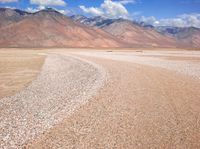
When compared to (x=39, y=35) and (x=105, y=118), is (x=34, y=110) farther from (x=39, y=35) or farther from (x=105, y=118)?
(x=39, y=35)

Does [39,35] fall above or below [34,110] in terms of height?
above

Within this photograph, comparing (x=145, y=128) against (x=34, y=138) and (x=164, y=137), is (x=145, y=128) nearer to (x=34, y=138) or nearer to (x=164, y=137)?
(x=164, y=137)

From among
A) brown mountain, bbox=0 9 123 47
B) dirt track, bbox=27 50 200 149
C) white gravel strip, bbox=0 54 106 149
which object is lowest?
white gravel strip, bbox=0 54 106 149

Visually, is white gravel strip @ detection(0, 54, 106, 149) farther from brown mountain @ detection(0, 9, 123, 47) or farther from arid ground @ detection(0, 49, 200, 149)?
brown mountain @ detection(0, 9, 123, 47)

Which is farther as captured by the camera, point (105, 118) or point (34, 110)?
point (34, 110)

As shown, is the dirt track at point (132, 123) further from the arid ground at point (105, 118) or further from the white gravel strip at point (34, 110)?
the white gravel strip at point (34, 110)

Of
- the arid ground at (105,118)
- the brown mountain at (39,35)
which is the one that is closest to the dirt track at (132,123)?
the arid ground at (105,118)

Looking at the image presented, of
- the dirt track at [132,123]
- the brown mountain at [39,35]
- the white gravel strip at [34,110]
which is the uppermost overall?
the brown mountain at [39,35]

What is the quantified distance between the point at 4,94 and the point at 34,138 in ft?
37.9

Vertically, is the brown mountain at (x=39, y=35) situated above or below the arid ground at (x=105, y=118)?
above

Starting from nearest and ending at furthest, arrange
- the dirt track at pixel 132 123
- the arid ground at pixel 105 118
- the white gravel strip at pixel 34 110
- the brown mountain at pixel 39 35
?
the dirt track at pixel 132 123 → the arid ground at pixel 105 118 → the white gravel strip at pixel 34 110 → the brown mountain at pixel 39 35

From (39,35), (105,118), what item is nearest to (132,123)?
(105,118)

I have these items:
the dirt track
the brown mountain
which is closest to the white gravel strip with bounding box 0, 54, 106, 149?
the dirt track

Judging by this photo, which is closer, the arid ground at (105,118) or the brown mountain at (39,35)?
the arid ground at (105,118)
